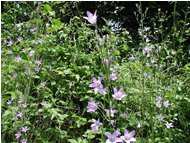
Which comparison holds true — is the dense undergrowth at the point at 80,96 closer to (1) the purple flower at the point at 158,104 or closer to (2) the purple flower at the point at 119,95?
(1) the purple flower at the point at 158,104

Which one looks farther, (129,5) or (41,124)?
(129,5)

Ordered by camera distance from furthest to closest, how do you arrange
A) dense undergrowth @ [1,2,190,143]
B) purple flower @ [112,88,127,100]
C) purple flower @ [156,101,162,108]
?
dense undergrowth @ [1,2,190,143] < purple flower @ [156,101,162,108] < purple flower @ [112,88,127,100]

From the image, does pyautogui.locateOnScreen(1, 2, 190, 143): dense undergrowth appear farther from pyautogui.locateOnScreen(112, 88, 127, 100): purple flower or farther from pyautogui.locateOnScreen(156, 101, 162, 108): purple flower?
pyautogui.locateOnScreen(112, 88, 127, 100): purple flower

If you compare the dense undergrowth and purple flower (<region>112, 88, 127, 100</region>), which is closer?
purple flower (<region>112, 88, 127, 100</region>)

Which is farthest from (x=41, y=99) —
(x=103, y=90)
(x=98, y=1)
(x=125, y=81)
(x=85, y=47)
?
(x=98, y=1)

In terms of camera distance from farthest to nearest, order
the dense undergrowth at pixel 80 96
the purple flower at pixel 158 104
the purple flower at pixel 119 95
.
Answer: the dense undergrowth at pixel 80 96 → the purple flower at pixel 158 104 → the purple flower at pixel 119 95

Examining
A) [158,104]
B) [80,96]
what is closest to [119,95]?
[158,104]

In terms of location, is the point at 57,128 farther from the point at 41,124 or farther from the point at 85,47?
the point at 85,47

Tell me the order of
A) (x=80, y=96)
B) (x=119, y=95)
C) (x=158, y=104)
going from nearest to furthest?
(x=119, y=95) → (x=158, y=104) → (x=80, y=96)

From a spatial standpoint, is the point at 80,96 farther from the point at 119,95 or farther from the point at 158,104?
the point at 119,95

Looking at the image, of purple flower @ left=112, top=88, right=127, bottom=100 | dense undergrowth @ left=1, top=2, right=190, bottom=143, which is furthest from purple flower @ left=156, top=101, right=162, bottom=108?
purple flower @ left=112, top=88, right=127, bottom=100

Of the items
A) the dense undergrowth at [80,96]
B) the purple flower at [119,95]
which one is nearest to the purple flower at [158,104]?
the dense undergrowth at [80,96]

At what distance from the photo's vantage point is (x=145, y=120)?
7.06 feet

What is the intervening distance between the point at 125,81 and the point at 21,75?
69 centimetres
